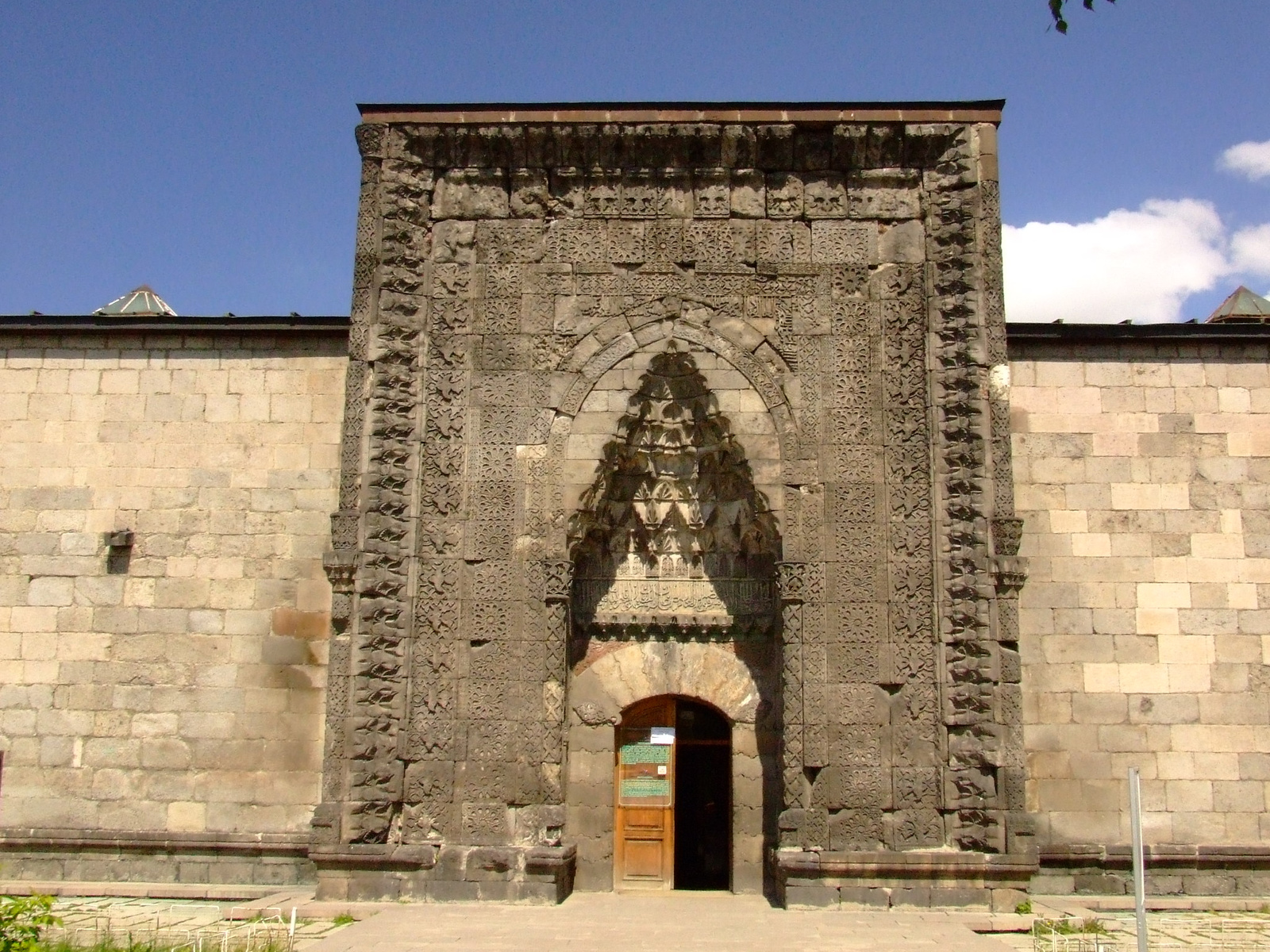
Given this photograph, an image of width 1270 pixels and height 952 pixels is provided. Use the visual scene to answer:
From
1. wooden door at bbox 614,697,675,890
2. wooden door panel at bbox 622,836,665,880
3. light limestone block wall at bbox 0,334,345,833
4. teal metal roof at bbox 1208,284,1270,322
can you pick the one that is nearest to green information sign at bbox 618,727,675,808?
wooden door at bbox 614,697,675,890

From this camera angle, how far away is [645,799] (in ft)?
38.2

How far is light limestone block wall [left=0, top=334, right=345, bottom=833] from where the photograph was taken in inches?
463

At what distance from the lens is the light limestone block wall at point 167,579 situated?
11.8m

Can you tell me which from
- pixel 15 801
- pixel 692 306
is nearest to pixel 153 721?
pixel 15 801

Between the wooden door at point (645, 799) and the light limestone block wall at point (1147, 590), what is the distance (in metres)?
3.73

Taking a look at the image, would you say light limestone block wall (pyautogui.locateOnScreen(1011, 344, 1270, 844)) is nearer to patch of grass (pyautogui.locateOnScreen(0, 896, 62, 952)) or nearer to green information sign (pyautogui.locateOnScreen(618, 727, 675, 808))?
green information sign (pyautogui.locateOnScreen(618, 727, 675, 808))

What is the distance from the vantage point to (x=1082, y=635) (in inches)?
466

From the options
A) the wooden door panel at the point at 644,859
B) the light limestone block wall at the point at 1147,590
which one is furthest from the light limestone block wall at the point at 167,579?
the light limestone block wall at the point at 1147,590

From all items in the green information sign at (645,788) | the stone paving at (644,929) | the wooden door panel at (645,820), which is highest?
the green information sign at (645,788)

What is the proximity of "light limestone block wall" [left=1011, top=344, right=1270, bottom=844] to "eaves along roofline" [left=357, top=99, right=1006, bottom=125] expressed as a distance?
9.28ft

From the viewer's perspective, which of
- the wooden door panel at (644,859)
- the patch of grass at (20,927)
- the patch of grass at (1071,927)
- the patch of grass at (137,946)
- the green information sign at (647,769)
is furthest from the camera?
the green information sign at (647,769)

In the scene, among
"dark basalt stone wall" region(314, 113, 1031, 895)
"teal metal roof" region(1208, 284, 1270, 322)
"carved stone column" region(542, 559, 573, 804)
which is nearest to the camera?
"dark basalt stone wall" region(314, 113, 1031, 895)

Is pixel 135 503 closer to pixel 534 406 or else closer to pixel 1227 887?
pixel 534 406

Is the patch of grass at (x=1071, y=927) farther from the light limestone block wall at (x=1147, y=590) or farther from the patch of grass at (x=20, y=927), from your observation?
the patch of grass at (x=20, y=927)
